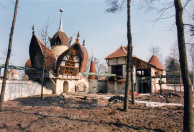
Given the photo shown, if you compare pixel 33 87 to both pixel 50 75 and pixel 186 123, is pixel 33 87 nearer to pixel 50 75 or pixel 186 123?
pixel 50 75

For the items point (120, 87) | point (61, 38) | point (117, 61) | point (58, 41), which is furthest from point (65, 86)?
point (117, 61)

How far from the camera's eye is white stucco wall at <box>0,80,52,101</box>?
14219mm

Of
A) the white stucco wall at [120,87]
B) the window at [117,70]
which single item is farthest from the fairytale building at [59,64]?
the white stucco wall at [120,87]

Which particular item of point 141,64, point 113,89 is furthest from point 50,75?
point 141,64

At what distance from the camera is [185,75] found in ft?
15.2

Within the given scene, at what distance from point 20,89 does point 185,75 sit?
54.8 feet

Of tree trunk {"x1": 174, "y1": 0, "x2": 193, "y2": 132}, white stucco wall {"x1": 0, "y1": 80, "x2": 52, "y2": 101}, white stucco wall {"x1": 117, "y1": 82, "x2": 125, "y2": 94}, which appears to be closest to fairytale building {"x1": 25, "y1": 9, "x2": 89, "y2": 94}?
white stucco wall {"x1": 0, "y1": 80, "x2": 52, "y2": 101}

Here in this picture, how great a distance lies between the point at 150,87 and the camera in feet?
89.2

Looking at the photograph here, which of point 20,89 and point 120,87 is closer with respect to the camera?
point 20,89

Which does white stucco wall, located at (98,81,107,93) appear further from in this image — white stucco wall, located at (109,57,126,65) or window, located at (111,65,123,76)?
white stucco wall, located at (109,57,126,65)

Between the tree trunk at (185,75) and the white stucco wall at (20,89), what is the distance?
1550 centimetres

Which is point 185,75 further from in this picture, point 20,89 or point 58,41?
point 58,41

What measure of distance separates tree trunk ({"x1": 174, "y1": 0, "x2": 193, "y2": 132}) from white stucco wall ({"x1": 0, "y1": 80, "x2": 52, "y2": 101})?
15.5 metres

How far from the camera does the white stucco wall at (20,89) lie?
1422 cm
